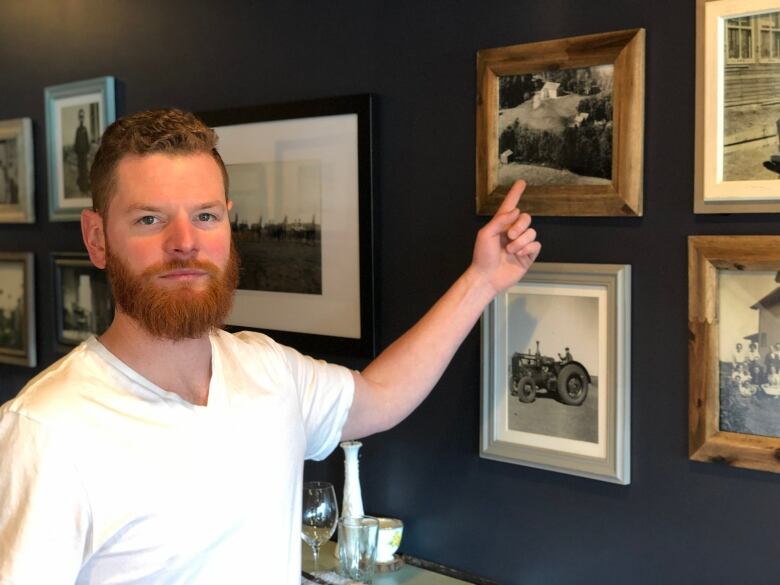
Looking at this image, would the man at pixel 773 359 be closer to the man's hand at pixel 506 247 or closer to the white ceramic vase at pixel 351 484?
the man's hand at pixel 506 247

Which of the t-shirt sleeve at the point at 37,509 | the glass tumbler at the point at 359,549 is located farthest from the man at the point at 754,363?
the t-shirt sleeve at the point at 37,509

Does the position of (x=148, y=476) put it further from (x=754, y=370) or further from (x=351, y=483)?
(x=754, y=370)

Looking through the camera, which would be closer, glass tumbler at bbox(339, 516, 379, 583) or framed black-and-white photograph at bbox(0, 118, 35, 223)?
glass tumbler at bbox(339, 516, 379, 583)

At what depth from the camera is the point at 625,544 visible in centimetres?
196

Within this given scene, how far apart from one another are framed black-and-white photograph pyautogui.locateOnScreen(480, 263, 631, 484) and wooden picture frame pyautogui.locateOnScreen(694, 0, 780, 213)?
26 cm

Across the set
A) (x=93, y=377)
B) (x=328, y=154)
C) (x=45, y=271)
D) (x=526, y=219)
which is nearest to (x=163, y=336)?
(x=93, y=377)

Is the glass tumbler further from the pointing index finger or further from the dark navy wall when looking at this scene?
the pointing index finger

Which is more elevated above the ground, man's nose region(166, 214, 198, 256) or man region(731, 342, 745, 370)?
man's nose region(166, 214, 198, 256)

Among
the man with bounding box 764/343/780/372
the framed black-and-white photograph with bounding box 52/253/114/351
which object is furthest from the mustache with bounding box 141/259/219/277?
the framed black-and-white photograph with bounding box 52/253/114/351

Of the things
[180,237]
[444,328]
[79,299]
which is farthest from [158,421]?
[79,299]

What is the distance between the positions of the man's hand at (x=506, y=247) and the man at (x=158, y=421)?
464 mm

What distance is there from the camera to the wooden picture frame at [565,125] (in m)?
1.89

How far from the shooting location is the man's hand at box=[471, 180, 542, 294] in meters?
1.91

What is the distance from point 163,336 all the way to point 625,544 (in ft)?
3.44
